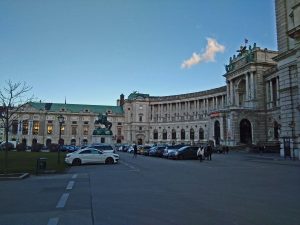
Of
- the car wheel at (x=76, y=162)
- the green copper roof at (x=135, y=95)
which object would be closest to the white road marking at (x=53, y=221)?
the car wheel at (x=76, y=162)

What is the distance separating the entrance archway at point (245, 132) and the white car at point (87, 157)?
4746 centimetres

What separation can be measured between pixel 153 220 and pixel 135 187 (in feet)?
19.9

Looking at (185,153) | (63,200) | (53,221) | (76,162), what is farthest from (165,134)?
(53,221)

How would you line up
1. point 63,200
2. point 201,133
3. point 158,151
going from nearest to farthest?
1. point 63,200
2. point 158,151
3. point 201,133

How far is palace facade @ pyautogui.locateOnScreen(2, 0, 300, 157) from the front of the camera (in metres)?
38.0

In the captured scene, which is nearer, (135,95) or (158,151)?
(158,151)

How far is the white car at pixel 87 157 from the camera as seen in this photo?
3009 centimetres

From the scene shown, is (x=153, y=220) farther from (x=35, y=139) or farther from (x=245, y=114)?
(x=35, y=139)

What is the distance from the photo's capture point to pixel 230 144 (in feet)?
227

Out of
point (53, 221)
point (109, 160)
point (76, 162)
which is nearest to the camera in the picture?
point (53, 221)

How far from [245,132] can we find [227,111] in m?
6.75

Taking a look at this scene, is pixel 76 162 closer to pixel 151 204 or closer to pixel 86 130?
pixel 151 204

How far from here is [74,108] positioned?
144m

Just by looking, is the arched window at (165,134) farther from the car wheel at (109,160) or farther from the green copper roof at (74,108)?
the car wheel at (109,160)
